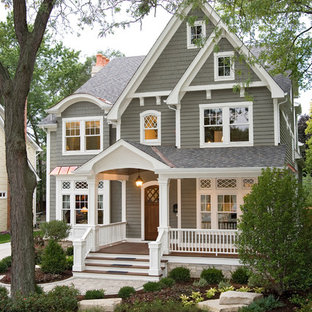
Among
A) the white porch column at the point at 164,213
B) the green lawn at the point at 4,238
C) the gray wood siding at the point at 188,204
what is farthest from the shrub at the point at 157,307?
the green lawn at the point at 4,238

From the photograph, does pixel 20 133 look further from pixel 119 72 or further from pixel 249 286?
pixel 119 72

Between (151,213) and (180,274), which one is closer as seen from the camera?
(180,274)

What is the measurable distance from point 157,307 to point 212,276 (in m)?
3.83

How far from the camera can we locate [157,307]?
9.62m

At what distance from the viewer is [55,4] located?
11617mm

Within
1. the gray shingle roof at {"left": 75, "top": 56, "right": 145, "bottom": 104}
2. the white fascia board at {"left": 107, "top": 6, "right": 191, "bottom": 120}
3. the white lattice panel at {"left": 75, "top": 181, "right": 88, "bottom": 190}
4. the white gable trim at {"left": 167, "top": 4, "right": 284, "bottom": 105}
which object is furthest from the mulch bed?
the gray shingle roof at {"left": 75, "top": 56, "right": 145, "bottom": 104}

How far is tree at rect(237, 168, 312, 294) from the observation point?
10.4 metres

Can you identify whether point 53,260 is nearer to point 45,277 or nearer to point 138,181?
point 45,277

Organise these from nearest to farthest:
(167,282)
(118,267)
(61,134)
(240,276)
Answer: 1. (167,282)
2. (240,276)
3. (118,267)
4. (61,134)

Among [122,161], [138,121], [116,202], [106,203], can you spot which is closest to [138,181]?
[116,202]

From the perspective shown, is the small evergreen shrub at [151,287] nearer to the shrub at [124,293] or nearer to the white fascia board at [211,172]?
the shrub at [124,293]

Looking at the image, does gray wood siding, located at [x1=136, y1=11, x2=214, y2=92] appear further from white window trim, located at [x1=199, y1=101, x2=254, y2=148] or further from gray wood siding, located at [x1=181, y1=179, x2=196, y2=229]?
gray wood siding, located at [x1=181, y1=179, x2=196, y2=229]

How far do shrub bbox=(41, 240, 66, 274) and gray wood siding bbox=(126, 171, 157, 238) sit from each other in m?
3.75

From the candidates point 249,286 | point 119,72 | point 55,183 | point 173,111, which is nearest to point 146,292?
point 249,286
